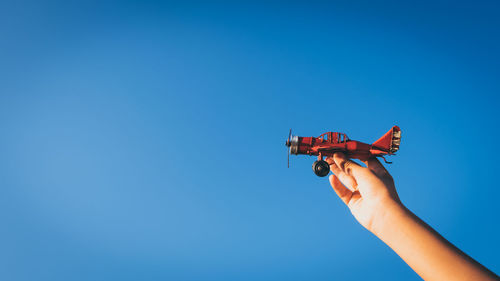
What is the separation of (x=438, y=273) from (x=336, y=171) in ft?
17.2

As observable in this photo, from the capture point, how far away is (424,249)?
3.21m

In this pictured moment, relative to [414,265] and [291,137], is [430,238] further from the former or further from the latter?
[291,137]

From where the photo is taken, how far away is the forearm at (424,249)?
8.83ft

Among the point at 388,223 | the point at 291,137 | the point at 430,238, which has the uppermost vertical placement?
the point at 291,137

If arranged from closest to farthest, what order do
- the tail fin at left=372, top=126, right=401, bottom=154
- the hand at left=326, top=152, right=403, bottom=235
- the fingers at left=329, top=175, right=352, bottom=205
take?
1. the hand at left=326, top=152, right=403, bottom=235
2. the fingers at left=329, top=175, right=352, bottom=205
3. the tail fin at left=372, top=126, right=401, bottom=154

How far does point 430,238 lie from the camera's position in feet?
10.8

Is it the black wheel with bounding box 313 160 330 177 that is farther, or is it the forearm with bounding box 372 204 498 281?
the black wheel with bounding box 313 160 330 177

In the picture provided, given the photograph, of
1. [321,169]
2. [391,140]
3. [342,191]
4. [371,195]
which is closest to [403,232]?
[371,195]

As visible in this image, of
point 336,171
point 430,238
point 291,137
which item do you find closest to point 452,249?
point 430,238

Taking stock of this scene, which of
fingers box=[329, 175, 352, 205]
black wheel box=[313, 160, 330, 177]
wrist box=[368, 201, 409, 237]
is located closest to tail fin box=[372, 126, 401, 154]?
black wheel box=[313, 160, 330, 177]

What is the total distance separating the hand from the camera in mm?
4453

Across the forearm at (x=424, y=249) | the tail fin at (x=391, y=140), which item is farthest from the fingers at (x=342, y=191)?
the tail fin at (x=391, y=140)

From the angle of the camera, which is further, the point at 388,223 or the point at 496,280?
the point at 388,223

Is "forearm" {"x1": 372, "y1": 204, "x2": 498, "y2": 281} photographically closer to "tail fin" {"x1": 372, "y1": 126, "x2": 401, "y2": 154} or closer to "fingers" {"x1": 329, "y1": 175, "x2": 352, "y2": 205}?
"fingers" {"x1": 329, "y1": 175, "x2": 352, "y2": 205}
